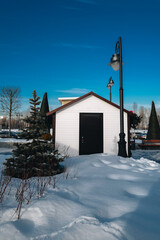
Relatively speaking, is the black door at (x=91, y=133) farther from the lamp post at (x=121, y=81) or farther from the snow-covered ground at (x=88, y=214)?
the snow-covered ground at (x=88, y=214)

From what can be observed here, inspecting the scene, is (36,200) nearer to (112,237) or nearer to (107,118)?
(112,237)

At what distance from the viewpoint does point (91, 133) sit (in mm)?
9375

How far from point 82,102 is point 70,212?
7972mm

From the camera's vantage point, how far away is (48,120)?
37.9 ft

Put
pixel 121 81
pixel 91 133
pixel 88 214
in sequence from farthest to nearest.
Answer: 1. pixel 91 133
2. pixel 121 81
3. pixel 88 214

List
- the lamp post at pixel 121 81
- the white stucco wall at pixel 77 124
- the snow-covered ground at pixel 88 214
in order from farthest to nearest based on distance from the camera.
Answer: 1. the white stucco wall at pixel 77 124
2. the lamp post at pixel 121 81
3. the snow-covered ground at pixel 88 214

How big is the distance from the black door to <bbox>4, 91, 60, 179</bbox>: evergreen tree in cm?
450

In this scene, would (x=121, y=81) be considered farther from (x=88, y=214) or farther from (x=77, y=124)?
(x=88, y=214)

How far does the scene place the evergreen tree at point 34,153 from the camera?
4.52m

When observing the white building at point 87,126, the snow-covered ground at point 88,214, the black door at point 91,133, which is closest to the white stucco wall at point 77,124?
the white building at point 87,126

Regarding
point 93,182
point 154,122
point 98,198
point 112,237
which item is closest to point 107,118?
point 93,182

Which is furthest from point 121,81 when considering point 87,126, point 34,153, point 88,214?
point 88,214

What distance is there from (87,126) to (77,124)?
0.68 meters

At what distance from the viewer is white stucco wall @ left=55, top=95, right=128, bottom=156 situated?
30.5 feet
